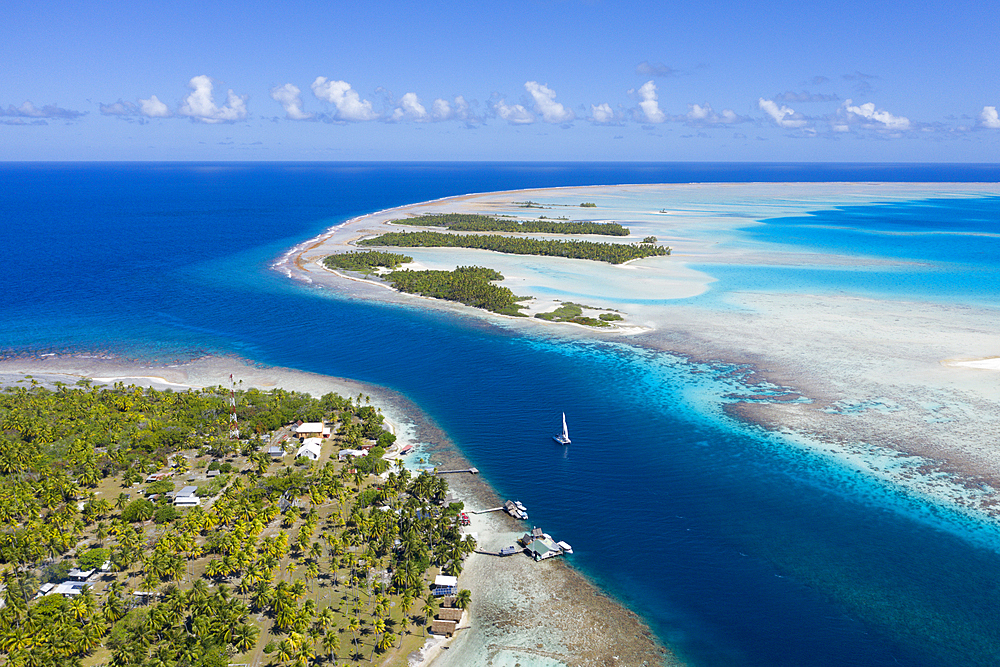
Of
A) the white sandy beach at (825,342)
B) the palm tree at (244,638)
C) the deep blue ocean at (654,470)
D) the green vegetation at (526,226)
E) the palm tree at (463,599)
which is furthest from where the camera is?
the green vegetation at (526,226)

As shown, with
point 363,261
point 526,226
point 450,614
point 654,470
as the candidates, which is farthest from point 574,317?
Answer: point 526,226

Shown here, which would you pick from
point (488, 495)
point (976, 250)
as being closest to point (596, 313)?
point (488, 495)

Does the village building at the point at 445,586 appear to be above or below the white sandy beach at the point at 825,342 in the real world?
below

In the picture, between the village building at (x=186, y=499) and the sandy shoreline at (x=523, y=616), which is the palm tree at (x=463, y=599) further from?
the village building at (x=186, y=499)

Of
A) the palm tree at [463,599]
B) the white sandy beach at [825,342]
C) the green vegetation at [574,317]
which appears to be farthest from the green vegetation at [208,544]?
the green vegetation at [574,317]

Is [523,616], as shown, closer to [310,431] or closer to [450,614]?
[450,614]

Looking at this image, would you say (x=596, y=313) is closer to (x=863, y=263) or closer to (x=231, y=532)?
(x=231, y=532)

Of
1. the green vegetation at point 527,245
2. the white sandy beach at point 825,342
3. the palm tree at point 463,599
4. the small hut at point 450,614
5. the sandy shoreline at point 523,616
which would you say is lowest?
the sandy shoreline at point 523,616
